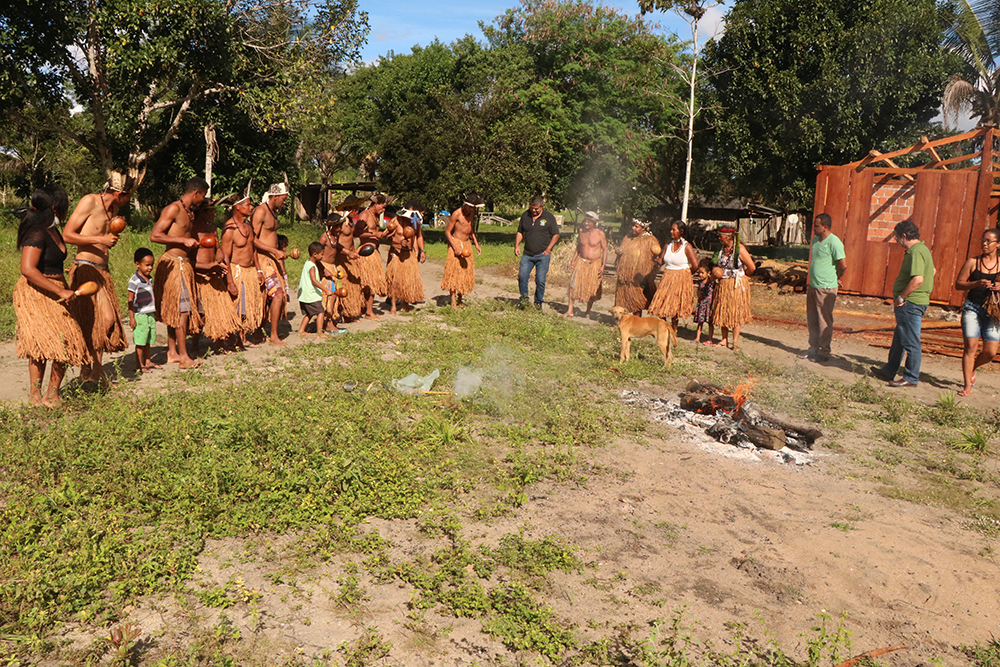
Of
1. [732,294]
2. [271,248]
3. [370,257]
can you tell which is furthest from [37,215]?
[732,294]

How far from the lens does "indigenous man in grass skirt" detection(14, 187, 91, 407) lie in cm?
573

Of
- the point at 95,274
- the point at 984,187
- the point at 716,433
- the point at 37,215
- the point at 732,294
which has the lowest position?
the point at 716,433

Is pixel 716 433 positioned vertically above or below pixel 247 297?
below

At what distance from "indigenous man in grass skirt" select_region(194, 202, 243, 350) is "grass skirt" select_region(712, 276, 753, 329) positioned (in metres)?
6.04

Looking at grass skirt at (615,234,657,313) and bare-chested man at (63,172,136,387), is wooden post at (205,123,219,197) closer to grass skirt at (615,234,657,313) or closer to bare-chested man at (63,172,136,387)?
grass skirt at (615,234,657,313)

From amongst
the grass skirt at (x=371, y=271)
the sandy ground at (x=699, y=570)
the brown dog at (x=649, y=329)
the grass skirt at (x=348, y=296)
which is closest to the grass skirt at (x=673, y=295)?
the brown dog at (x=649, y=329)

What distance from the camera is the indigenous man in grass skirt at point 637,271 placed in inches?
Result: 403

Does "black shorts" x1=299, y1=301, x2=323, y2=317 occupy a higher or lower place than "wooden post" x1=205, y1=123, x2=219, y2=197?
lower

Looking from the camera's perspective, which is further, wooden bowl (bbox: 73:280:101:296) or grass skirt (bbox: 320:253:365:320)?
grass skirt (bbox: 320:253:365:320)

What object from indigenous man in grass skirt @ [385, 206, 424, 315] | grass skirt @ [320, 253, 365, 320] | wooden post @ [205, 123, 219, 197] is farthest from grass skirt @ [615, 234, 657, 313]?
wooden post @ [205, 123, 219, 197]

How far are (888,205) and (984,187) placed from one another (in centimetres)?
155

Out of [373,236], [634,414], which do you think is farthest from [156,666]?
[373,236]

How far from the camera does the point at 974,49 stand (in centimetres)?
2105

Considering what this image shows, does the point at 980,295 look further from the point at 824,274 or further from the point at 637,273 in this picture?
the point at 637,273
